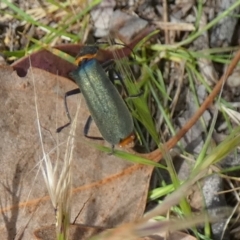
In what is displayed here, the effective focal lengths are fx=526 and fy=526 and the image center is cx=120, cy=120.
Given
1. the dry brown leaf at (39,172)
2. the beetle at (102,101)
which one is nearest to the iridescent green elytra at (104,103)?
the beetle at (102,101)

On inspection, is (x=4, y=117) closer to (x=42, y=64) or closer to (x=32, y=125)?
(x=32, y=125)

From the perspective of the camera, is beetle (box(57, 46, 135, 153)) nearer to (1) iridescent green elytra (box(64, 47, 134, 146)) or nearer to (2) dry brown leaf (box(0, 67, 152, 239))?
(1) iridescent green elytra (box(64, 47, 134, 146))

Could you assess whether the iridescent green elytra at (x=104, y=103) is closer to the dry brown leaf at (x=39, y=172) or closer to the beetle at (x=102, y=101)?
the beetle at (x=102, y=101)

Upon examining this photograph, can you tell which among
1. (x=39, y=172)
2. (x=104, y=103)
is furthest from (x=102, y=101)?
(x=39, y=172)

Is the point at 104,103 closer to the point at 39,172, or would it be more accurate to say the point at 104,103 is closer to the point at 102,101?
the point at 102,101

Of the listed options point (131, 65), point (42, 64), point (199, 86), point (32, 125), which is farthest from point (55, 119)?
point (199, 86)
